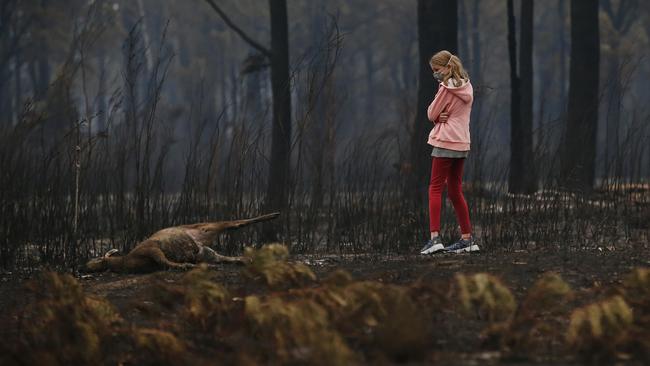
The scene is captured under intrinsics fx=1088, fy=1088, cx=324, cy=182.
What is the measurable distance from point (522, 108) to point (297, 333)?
35.2 ft

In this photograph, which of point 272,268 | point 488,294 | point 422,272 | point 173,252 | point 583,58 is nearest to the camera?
point 488,294

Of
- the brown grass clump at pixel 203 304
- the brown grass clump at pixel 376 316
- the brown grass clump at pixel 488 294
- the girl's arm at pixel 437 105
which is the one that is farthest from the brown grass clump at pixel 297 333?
the girl's arm at pixel 437 105

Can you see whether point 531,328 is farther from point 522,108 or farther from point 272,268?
point 522,108

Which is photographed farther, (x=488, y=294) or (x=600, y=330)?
(x=488, y=294)

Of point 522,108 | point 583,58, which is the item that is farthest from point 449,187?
point 522,108

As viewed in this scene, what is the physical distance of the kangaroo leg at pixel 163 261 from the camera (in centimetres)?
611

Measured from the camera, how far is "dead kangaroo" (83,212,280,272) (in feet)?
20.3

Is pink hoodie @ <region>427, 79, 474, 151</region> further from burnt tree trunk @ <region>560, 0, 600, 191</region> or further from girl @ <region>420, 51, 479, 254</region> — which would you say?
burnt tree trunk @ <region>560, 0, 600, 191</region>

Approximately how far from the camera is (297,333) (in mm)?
3477

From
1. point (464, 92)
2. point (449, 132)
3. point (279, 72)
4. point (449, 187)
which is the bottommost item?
point (449, 187)

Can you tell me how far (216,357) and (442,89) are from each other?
3056 mm

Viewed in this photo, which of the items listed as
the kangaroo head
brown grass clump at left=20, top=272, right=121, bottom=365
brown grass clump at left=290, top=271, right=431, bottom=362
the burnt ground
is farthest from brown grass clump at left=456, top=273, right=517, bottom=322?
the kangaroo head

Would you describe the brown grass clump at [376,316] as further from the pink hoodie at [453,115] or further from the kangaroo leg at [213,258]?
the pink hoodie at [453,115]

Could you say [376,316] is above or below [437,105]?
below
